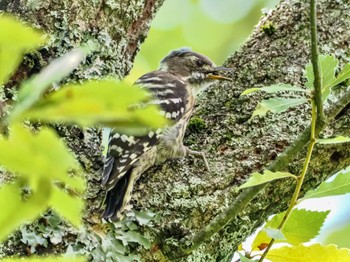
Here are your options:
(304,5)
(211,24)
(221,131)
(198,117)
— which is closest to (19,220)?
(221,131)

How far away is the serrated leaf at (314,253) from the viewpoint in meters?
1.41

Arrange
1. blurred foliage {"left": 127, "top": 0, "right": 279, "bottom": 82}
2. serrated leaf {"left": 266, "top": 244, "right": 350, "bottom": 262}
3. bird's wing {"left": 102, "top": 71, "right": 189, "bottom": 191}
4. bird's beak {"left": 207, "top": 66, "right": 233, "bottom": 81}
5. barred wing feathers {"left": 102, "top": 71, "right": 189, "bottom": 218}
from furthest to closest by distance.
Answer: blurred foliage {"left": 127, "top": 0, "right": 279, "bottom": 82}
bird's beak {"left": 207, "top": 66, "right": 233, "bottom": 81}
bird's wing {"left": 102, "top": 71, "right": 189, "bottom": 191}
barred wing feathers {"left": 102, "top": 71, "right": 189, "bottom": 218}
serrated leaf {"left": 266, "top": 244, "right": 350, "bottom": 262}

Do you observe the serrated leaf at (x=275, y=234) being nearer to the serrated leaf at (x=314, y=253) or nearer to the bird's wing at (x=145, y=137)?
the serrated leaf at (x=314, y=253)

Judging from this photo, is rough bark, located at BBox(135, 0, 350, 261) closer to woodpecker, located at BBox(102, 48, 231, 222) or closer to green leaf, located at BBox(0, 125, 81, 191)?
woodpecker, located at BBox(102, 48, 231, 222)

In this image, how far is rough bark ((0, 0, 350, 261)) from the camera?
1659 millimetres

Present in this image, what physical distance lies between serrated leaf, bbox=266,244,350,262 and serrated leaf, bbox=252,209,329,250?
0.02 m

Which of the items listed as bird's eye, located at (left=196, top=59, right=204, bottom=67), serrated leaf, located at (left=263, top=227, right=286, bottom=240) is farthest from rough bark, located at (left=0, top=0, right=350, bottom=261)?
bird's eye, located at (left=196, top=59, right=204, bottom=67)

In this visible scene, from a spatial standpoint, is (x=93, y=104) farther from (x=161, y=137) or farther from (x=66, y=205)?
(x=161, y=137)

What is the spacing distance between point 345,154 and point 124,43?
83 cm

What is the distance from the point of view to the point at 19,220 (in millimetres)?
386

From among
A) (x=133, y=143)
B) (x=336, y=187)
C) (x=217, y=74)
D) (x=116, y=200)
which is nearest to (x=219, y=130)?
(x=133, y=143)

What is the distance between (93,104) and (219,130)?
5.24 ft

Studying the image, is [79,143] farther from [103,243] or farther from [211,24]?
[211,24]

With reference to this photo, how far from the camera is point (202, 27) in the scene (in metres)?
4.63
